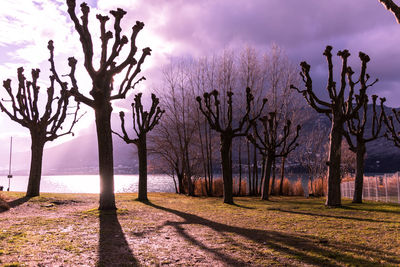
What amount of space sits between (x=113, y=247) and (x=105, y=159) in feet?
20.4

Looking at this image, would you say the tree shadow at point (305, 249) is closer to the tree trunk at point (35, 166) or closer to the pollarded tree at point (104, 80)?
the pollarded tree at point (104, 80)

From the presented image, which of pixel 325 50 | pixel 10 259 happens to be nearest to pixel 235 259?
pixel 10 259

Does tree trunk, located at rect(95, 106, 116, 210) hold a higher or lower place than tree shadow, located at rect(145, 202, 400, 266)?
higher

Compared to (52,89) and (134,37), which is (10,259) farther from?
(52,89)

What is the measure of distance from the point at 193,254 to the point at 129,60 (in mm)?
9250

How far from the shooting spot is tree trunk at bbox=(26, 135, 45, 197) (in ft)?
56.2

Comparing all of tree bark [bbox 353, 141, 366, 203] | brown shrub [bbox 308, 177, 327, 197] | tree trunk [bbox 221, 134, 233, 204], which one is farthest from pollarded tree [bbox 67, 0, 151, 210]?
brown shrub [bbox 308, 177, 327, 197]

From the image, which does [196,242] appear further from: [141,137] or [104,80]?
[141,137]

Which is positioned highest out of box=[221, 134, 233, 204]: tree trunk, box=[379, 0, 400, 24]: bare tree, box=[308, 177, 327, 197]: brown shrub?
box=[379, 0, 400, 24]: bare tree

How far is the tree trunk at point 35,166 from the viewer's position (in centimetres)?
1712

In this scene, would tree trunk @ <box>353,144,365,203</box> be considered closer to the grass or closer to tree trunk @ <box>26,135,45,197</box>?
the grass

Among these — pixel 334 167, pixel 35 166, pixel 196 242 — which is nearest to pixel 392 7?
pixel 196 242

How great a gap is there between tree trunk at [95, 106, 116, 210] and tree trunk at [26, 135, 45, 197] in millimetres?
7780

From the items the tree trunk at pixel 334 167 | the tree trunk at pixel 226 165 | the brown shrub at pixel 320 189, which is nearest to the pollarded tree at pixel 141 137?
the tree trunk at pixel 226 165
